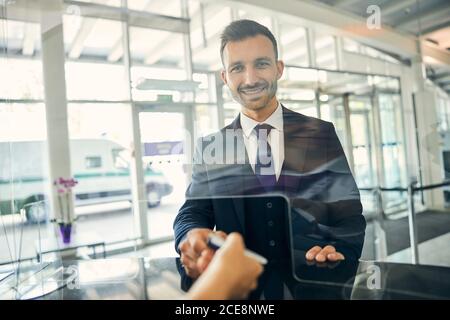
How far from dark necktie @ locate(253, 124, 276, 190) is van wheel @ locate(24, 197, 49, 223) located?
862 mm

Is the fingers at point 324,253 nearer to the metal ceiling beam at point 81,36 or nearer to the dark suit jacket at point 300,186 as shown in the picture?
the dark suit jacket at point 300,186

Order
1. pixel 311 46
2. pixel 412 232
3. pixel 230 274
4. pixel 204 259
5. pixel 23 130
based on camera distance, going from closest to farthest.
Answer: pixel 230 274 → pixel 204 259 → pixel 311 46 → pixel 23 130 → pixel 412 232

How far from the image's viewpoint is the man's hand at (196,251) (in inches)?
32.5

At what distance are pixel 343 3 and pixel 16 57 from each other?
4.10 feet

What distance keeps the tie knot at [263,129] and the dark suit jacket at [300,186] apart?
5 centimetres

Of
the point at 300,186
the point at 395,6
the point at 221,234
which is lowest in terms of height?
the point at 221,234

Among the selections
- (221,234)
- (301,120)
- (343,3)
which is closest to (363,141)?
(301,120)

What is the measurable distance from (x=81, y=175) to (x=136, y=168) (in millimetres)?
220

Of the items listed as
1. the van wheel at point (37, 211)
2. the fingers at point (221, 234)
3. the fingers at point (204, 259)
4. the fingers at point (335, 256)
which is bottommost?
the fingers at point (335, 256)

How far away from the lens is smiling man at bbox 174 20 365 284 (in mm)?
926

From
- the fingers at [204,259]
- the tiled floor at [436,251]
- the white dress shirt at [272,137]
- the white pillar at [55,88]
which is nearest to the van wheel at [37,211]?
the white pillar at [55,88]

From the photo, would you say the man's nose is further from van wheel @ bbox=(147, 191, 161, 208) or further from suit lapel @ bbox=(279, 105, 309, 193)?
van wheel @ bbox=(147, 191, 161, 208)

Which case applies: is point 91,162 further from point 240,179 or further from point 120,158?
point 240,179

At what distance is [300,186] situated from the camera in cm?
93
